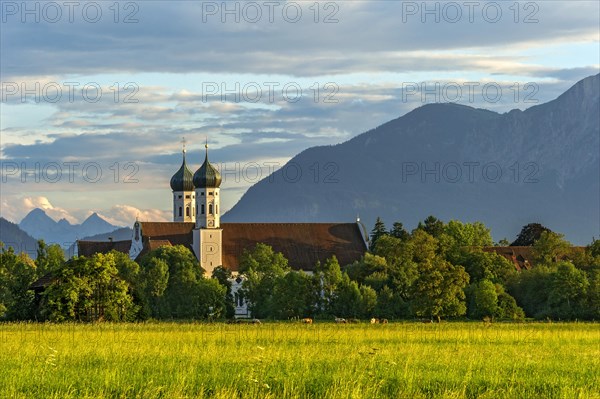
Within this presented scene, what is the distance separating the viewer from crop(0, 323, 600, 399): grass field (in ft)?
94.7

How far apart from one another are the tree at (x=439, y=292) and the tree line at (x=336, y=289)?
78mm

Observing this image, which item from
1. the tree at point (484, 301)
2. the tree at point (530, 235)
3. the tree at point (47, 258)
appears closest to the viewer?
the tree at point (484, 301)

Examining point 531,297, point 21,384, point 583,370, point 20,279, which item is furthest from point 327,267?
point 21,384

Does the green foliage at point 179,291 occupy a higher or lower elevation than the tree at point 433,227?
lower

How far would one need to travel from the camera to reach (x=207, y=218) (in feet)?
536

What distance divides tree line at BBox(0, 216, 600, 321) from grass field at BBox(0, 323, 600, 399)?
82.4 ft

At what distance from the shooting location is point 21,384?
1162 inches

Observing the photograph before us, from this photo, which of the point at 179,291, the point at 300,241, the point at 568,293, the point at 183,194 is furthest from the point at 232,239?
the point at 568,293

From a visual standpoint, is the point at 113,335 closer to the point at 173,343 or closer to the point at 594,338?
the point at 173,343

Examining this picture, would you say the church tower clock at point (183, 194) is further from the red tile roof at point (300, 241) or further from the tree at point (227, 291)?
the tree at point (227, 291)

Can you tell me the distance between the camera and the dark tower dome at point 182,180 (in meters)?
182

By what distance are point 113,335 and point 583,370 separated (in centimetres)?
2514

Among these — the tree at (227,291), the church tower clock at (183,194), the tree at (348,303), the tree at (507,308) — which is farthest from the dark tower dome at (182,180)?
the tree at (507,308)

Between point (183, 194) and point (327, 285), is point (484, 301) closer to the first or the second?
point (327, 285)
